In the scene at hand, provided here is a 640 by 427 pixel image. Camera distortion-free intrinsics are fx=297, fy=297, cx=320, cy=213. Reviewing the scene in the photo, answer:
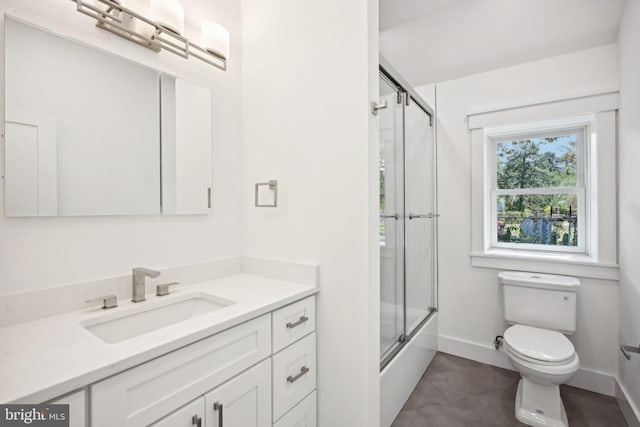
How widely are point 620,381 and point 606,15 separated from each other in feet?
7.47

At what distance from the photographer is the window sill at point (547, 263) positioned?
198 centimetres

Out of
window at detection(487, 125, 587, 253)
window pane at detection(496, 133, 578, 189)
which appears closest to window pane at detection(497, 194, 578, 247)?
window at detection(487, 125, 587, 253)

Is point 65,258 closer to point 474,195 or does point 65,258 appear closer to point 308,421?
point 308,421

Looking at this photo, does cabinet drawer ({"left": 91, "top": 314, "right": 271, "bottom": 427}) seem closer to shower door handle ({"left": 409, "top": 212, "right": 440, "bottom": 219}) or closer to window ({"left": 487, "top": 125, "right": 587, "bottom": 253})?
shower door handle ({"left": 409, "top": 212, "right": 440, "bottom": 219})

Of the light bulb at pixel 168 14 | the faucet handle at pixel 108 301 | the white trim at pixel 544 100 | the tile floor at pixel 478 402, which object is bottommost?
the tile floor at pixel 478 402

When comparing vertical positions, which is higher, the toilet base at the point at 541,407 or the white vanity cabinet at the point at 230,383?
the white vanity cabinet at the point at 230,383

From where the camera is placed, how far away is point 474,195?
2.40 meters

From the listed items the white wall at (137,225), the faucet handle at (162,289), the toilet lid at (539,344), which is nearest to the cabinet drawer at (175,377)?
the faucet handle at (162,289)

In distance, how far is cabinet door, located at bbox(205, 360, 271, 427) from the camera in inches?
38.5

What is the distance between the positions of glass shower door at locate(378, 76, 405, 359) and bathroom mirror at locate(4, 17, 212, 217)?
988 millimetres

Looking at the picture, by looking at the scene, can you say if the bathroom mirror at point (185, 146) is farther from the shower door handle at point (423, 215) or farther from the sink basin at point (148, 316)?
the shower door handle at point (423, 215)

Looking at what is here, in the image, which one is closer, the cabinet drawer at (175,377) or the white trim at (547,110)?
the cabinet drawer at (175,377)

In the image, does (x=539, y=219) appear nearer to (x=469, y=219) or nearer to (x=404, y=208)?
(x=469, y=219)

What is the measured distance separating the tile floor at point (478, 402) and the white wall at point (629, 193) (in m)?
0.22
